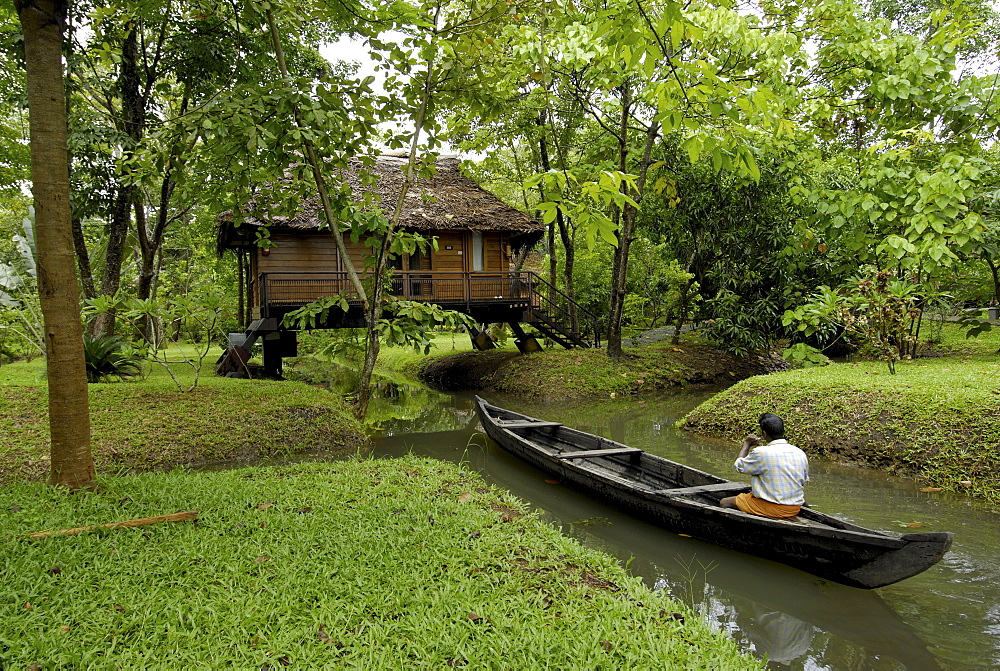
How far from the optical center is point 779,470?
5.36m

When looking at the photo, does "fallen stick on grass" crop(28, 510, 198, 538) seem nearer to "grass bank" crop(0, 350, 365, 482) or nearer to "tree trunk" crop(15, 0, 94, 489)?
"tree trunk" crop(15, 0, 94, 489)

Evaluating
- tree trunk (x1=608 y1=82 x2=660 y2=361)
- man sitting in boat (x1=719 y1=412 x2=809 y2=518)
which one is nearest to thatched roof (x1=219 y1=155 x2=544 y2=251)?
tree trunk (x1=608 y1=82 x2=660 y2=361)

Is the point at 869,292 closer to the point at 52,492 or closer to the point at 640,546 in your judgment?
the point at 640,546

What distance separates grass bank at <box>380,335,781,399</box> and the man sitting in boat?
A: 999cm

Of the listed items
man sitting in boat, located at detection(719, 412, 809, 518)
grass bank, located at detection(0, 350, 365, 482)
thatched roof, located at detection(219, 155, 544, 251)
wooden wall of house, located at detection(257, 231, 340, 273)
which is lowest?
grass bank, located at detection(0, 350, 365, 482)

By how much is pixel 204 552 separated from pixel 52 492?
2.21m

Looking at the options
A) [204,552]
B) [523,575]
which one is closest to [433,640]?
[523,575]

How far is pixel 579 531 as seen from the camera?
646 cm

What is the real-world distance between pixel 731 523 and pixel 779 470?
697mm

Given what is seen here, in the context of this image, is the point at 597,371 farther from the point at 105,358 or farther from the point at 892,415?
the point at 105,358

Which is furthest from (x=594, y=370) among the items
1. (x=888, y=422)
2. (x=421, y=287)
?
(x=888, y=422)

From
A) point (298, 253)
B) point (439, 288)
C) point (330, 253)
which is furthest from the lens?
point (330, 253)

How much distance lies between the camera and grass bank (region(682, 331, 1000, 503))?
7.40 metres

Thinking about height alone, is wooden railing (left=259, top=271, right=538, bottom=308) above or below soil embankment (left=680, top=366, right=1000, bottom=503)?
above
